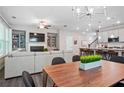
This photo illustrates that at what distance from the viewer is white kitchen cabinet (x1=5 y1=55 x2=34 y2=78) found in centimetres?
354

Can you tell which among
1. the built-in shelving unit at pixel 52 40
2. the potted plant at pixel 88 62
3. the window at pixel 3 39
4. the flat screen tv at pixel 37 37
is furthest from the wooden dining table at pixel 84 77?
the built-in shelving unit at pixel 52 40

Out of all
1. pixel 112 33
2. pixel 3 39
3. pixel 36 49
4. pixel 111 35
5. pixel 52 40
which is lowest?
pixel 36 49

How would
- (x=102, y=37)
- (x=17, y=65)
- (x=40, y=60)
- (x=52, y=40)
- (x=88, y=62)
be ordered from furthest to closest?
(x=52, y=40) < (x=102, y=37) < (x=40, y=60) < (x=17, y=65) < (x=88, y=62)

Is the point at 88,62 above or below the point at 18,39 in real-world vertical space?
below

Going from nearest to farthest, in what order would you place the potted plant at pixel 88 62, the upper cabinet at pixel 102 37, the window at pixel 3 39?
the potted plant at pixel 88 62, the window at pixel 3 39, the upper cabinet at pixel 102 37

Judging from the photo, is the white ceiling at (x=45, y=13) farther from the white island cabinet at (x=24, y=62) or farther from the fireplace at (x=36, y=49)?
the fireplace at (x=36, y=49)

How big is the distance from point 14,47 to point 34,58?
4330 millimetres

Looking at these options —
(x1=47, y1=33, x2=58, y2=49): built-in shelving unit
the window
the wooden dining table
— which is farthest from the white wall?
the window

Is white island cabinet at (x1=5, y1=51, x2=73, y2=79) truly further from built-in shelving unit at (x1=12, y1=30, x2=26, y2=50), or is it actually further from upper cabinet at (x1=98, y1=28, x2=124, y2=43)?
upper cabinet at (x1=98, y1=28, x2=124, y2=43)

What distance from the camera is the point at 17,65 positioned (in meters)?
3.70

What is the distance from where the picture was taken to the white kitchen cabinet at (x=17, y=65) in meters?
3.54

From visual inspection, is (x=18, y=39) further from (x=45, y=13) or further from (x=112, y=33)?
(x=112, y=33)

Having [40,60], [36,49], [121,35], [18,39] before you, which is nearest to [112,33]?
[121,35]
